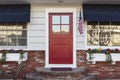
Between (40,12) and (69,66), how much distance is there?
7.69ft

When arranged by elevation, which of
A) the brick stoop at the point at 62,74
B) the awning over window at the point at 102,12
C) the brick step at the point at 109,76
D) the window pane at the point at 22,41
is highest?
the awning over window at the point at 102,12

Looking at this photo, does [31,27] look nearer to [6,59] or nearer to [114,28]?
[6,59]

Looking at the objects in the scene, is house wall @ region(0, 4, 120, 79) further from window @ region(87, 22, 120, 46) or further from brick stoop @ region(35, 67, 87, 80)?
brick stoop @ region(35, 67, 87, 80)

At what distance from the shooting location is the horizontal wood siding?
1388 centimetres

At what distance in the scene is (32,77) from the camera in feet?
41.7

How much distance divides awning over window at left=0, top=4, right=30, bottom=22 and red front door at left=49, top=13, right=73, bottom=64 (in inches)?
37.2

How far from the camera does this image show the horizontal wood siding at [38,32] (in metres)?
13.9

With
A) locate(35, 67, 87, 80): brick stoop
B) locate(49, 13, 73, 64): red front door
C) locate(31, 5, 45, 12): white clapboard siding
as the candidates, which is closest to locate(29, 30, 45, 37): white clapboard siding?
locate(49, 13, 73, 64): red front door

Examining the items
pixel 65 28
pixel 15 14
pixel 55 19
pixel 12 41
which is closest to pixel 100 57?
pixel 65 28

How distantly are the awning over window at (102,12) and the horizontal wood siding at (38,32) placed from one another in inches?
16.4

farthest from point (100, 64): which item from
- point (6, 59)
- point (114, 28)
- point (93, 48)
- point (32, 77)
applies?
point (6, 59)

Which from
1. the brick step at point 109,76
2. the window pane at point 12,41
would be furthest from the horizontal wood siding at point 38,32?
the brick step at point 109,76

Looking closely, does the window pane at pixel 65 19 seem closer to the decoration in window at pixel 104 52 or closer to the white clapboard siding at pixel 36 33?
the white clapboard siding at pixel 36 33

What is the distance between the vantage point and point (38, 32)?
13898 mm
